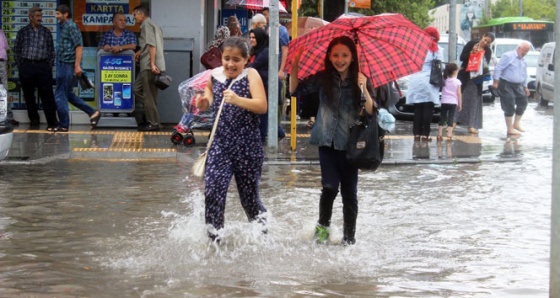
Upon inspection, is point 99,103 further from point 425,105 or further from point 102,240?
point 102,240

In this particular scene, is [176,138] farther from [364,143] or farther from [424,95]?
[364,143]

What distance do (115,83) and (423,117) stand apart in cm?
540

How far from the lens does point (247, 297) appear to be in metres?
6.20

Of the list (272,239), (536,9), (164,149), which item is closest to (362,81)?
(272,239)

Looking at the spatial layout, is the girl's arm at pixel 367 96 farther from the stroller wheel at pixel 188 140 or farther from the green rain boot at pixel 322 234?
the stroller wheel at pixel 188 140

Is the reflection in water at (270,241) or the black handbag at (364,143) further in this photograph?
the black handbag at (364,143)

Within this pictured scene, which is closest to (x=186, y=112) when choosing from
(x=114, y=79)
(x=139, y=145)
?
(x=139, y=145)

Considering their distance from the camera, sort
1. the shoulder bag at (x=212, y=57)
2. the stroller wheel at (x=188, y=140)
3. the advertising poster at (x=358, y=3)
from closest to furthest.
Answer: the stroller wheel at (x=188, y=140) < the shoulder bag at (x=212, y=57) < the advertising poster at (x=358, y=3)

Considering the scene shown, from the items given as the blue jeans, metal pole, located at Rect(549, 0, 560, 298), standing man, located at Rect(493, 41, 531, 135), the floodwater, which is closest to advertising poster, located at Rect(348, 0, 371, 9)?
standing man, located at Rect(493, 41, 531, 135)

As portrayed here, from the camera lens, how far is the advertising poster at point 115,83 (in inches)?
693

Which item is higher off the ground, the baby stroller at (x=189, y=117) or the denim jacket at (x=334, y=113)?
the denim jacket at (x=334, y=113)

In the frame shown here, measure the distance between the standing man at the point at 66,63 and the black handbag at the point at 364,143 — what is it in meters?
9.79

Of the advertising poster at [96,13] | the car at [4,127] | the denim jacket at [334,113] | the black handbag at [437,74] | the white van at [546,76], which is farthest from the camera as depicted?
the white van at [546,76]

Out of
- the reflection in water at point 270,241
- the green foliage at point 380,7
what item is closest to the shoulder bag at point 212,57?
the reflection in water at point 270,241
